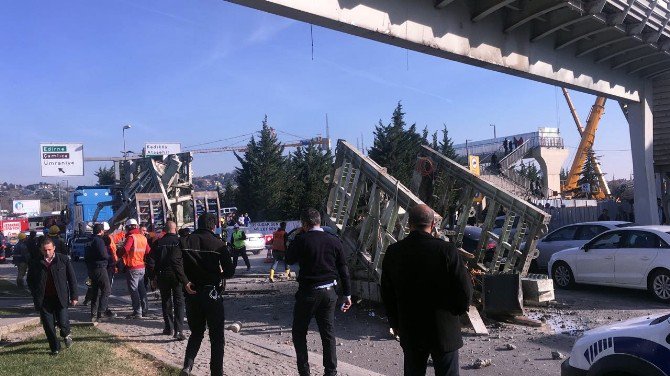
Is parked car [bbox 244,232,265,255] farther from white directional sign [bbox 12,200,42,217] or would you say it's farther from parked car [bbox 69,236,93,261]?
white directional sign [bbox 12,200,42,217]

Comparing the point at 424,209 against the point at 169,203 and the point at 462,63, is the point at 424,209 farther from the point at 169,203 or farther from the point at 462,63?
the point at 169,203

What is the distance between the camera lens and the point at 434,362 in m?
4.21

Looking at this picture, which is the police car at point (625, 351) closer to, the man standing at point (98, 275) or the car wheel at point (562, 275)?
the man standing at point (98, 275)

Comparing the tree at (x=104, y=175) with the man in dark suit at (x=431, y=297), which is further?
the tree at (x=104, y=175)

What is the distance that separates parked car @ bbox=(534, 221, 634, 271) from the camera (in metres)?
15.1

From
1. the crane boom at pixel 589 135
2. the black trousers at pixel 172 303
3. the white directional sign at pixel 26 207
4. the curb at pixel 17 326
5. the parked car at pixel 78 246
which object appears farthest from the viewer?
the white directional sign at pixel 26 207

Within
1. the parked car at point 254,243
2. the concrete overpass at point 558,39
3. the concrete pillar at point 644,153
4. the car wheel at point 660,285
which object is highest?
the concrete overpass at point 558,39

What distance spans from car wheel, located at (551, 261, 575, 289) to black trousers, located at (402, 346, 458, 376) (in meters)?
9.84

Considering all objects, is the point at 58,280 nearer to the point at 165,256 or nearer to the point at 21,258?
the point at 165,256

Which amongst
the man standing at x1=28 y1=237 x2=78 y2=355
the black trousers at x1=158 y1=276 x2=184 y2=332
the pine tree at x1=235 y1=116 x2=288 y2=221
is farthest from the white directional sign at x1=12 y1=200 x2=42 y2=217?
the man standing at x1=28 y1=237 x2=78 y2=355

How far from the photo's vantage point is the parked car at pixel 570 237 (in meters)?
15.1

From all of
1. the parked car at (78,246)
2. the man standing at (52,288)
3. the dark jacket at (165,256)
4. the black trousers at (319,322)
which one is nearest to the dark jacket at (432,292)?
the black trousers at (319,322)

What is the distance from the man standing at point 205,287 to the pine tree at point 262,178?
118 ft

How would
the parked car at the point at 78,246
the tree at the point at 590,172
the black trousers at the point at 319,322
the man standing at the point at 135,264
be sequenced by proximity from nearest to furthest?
the black trousers at the point at 319,322
the man standing at the point at 135,264
the parked car at the point at 78,246
the tree at the point at 590,172
